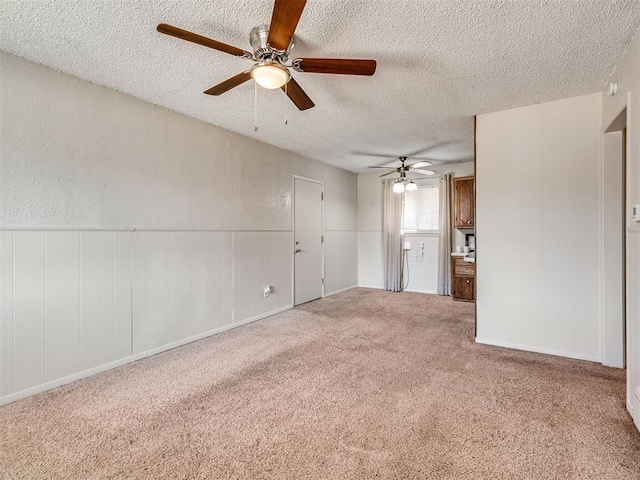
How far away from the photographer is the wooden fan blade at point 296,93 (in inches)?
85.5

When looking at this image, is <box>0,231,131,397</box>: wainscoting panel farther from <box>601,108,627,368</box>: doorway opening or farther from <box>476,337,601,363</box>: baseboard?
<box>601,108,627,368</box>: doorway opening

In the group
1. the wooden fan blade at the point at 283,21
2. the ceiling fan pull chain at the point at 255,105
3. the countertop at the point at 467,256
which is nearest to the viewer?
the wooden fan blade at the point at 283,21

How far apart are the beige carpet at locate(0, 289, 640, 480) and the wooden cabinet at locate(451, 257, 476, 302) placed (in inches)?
88.3

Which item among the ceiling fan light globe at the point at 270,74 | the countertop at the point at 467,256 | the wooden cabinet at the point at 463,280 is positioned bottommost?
the wooden cabinet at the point at 463,280

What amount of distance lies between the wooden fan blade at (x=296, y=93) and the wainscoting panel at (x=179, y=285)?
184 cm

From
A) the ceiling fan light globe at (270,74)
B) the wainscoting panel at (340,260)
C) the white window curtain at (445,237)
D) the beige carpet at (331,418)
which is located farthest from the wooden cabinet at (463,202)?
the ceiling fan light globe at (270,74)

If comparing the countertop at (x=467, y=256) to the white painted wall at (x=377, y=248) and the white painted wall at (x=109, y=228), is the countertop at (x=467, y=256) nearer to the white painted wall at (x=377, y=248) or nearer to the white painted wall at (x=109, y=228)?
the white painted wall at (x=377, y=248)

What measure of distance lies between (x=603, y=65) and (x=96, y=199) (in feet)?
13.4

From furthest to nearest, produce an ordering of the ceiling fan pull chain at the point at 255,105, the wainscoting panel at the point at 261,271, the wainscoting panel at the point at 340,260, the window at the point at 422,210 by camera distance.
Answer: the window at the point at 422,210 → the wainscoting panel at the point at 340,260 → the wainscoting panel at the point at 261,271 → the ceiling fan pull chain at the point at 255,105

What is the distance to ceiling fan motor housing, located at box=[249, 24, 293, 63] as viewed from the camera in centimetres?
188

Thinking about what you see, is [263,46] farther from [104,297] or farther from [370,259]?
[370,259]

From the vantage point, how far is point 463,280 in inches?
211

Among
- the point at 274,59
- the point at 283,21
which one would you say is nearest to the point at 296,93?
the point at 274,59

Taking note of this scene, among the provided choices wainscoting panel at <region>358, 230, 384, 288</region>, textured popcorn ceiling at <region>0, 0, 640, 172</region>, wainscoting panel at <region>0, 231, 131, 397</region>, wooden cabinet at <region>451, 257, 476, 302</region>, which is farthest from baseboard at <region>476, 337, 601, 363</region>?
wainscoting panel at <region>0, 231, 131, 397</region>
